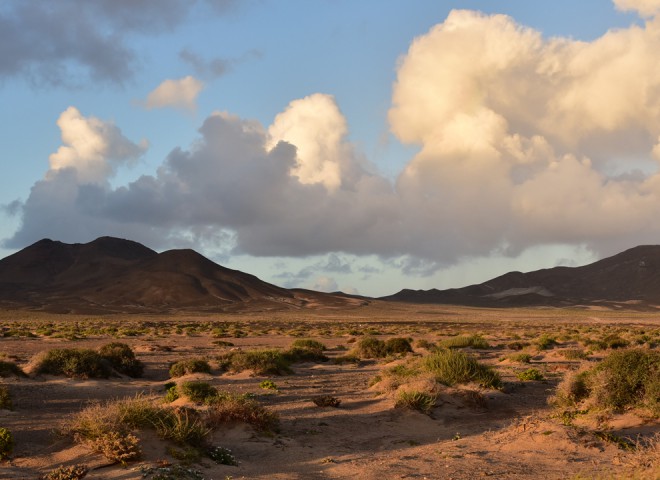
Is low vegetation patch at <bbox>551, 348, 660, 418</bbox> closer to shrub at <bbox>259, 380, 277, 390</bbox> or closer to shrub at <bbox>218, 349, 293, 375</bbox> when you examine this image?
shrub at <bbox>259, 380, 277, 390</bbox>

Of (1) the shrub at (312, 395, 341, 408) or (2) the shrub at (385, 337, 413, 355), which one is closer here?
(1) the shrub at (312, 395, 341, 408)

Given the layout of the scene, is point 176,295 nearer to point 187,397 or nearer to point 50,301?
point 50,301

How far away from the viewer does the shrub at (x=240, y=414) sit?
45.6ft

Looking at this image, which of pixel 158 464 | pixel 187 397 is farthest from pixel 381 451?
pixel 187 397

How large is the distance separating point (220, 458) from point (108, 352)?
15282mm

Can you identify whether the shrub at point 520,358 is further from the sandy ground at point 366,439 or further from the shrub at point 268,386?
the shrub at point 268,386

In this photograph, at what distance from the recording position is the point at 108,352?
2531 cm

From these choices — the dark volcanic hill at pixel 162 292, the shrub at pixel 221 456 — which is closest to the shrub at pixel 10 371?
the shrub at pixel 221 456

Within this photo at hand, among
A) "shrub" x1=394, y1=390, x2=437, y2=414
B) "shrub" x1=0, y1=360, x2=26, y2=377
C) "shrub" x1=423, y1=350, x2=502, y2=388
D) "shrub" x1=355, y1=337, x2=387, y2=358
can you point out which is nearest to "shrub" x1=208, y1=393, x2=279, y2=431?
"shrub" x1=394, y1=390, x2=437, y2=414

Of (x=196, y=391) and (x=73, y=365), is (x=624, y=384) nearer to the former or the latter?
(x=196, y=391)

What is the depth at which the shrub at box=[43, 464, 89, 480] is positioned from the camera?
9969mm

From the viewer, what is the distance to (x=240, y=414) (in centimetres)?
1400

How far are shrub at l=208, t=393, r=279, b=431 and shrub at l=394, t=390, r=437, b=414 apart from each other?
372 cm

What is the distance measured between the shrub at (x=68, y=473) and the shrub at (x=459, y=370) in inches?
453
